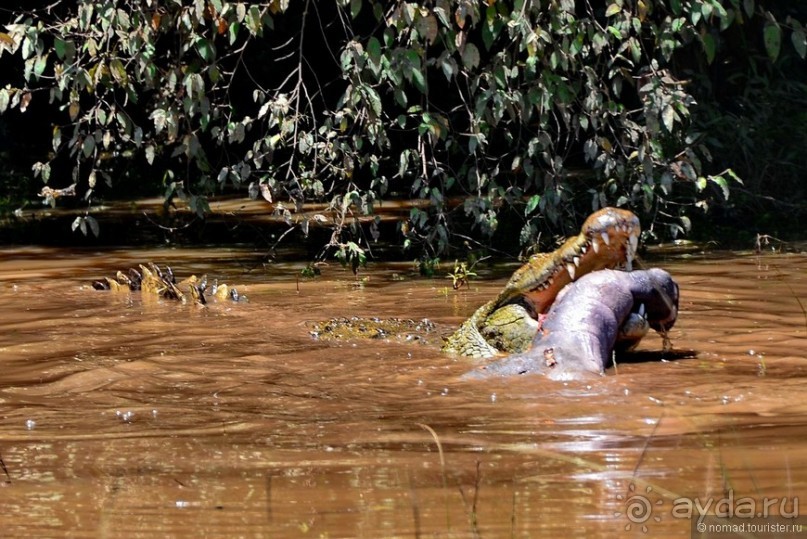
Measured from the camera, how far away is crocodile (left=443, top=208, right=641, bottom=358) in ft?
18.0

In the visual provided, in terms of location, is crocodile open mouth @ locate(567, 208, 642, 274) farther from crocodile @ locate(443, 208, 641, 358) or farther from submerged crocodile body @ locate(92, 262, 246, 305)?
submerged crocodile body @ locate(92, 262, 246, 305)

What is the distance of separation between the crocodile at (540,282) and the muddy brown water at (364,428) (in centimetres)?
22

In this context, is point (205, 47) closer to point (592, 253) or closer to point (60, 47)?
point (60, 47)

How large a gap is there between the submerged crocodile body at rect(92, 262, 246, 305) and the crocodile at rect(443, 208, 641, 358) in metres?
2.12

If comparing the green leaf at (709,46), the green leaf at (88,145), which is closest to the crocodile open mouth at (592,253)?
the green leaf at (709,46)

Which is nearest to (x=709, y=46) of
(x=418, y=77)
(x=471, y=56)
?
(x=471, y=56)

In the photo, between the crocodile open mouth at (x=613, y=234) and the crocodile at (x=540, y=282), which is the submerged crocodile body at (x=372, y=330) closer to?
the crocodile at (x=540, y=282)

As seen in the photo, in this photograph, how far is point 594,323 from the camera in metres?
5.33

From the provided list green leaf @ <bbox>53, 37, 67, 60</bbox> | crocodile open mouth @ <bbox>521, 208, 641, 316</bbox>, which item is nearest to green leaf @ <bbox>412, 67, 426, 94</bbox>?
crocodile open mouth @ <bbox>521, 208, 641, 316</bbox>

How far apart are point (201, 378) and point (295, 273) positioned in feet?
12.2

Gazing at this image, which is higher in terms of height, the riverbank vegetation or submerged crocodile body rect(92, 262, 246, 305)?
the riverbank vegetation

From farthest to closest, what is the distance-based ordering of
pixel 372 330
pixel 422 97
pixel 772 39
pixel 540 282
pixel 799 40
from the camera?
pixel 422 97
pixel 799 40
pixel 772 39
pixel 372 330
pixel 540 282

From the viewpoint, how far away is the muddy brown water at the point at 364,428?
334 cm

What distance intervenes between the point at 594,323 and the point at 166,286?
3.48 m
